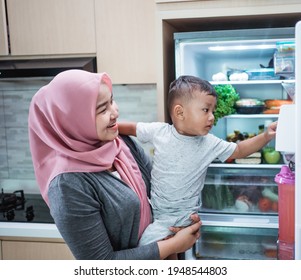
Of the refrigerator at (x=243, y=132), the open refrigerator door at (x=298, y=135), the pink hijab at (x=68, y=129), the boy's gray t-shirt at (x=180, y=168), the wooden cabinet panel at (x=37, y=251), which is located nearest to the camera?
the open refrigerator door at (x=298, y=135)

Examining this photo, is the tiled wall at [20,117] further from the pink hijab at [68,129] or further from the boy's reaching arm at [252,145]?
the pink hijab at [68,129]

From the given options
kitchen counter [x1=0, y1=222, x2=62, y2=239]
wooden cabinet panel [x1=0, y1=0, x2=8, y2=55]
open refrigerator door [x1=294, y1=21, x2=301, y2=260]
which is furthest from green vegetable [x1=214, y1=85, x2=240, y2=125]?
wooden cabinet panel [x1=0, y1=0, x2=8, y2=55]

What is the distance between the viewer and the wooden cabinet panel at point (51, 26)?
165 centimetres

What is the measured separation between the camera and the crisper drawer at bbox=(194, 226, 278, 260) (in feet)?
5.27

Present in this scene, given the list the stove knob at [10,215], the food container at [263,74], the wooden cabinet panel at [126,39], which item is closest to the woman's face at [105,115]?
the wooden cabinet panel at [126,39]

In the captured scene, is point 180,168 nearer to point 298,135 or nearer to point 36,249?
point 298,135

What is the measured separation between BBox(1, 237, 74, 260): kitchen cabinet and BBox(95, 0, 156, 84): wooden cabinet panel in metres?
0.77

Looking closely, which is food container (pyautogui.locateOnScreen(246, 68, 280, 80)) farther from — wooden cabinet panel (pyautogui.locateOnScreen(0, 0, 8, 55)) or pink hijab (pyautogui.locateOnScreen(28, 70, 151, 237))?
wooden cabinet panel (pyautogui.locateOnScreen(0, 0, 8, 55))

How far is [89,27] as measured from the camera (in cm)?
165

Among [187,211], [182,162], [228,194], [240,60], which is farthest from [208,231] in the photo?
[240,60]

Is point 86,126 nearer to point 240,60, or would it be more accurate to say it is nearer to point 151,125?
point 151,125

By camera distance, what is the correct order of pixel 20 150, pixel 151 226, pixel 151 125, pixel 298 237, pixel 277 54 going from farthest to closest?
pixel 20 150
pixel 277 54
pixel 151 125
pixel 151 226
pixel 298 237

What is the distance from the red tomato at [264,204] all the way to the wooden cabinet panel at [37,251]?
2.83 ft
